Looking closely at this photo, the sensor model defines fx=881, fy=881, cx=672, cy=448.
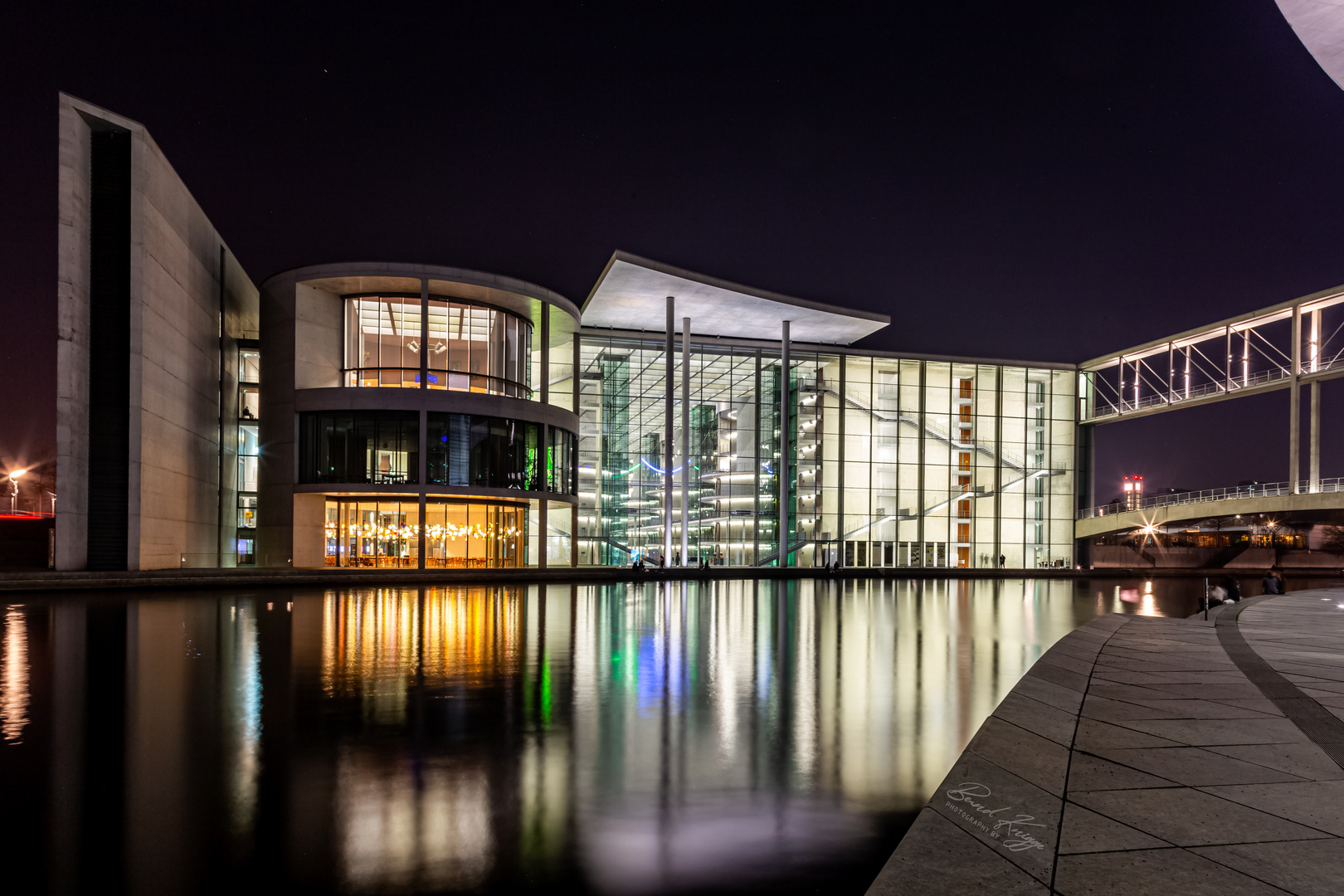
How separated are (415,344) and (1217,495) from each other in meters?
50.7

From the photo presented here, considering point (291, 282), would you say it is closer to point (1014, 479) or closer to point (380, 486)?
point (380, 486)

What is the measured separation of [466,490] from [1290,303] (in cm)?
4661

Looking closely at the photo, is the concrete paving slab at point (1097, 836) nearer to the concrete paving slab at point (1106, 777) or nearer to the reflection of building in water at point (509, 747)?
the concrete paving slab at point (1106, 777)

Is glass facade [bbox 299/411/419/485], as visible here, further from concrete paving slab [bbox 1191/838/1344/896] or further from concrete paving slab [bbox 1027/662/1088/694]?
concrete paving slab [bbox 1191/838/1344/896]

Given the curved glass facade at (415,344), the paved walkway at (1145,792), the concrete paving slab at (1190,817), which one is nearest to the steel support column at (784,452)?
the curved glass facade at (415,344)

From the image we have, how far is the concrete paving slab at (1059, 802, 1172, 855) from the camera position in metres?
4.59

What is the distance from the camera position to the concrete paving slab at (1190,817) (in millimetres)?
4648

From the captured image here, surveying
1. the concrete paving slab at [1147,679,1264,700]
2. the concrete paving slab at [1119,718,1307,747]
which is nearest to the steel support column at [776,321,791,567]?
the concrete paving slab at [1147,679,1264,700]

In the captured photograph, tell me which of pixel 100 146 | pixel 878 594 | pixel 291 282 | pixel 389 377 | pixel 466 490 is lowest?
pixel 878 594

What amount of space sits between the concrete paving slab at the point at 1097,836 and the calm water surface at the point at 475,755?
1058 mm

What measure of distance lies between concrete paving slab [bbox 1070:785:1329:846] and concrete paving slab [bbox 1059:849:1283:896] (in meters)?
0.28

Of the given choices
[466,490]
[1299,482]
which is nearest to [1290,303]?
[1299,482]

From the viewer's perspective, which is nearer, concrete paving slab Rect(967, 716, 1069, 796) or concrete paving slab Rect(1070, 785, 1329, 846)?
concrete paving slab Rect(1070, 785, 1329, 846)

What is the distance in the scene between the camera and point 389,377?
43.2m
